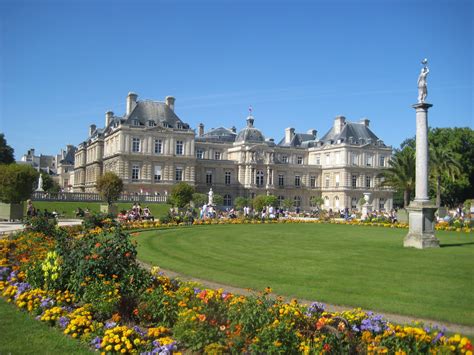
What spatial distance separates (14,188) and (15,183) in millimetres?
326

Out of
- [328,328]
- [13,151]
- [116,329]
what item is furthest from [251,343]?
[13,151]

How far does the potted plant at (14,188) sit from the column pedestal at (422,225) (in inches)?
923

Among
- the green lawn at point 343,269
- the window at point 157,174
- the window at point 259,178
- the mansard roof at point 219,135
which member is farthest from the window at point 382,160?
the green lawn at point 343,269

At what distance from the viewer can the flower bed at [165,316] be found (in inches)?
227

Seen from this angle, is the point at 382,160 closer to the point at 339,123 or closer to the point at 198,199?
the point at 339,123

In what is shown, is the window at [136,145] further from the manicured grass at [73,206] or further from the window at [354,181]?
the window at [354,181]

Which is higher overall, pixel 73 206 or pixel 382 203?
pixel 382 203

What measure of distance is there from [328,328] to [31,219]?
1395 cm

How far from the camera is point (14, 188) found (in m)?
29.2

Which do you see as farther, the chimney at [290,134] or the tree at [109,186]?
the chimney at [290,134]

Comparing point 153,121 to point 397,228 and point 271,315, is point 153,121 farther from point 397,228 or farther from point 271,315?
point 271,315

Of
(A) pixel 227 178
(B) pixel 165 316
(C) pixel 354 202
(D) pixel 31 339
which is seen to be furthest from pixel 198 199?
(D) pixel 31 339

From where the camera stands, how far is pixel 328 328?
6180 millimetres

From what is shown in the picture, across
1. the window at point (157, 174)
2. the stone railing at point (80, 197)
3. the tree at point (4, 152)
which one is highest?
the tree at point (4, 152)
